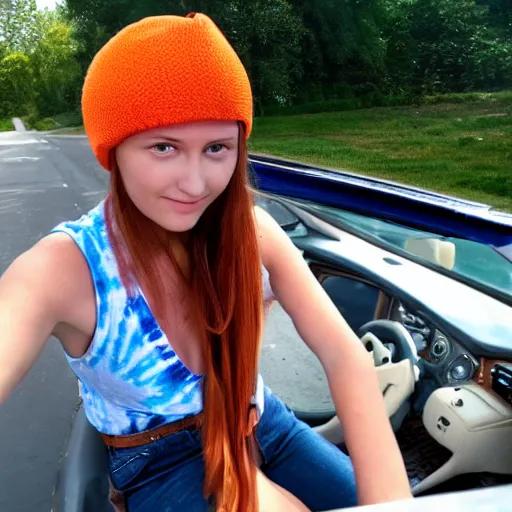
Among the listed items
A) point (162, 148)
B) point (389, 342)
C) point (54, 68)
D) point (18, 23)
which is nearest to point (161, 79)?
point (162, 148)

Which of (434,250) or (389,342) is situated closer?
(389,342)

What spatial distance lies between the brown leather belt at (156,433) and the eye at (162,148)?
43 cm

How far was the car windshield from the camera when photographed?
5.56 ft

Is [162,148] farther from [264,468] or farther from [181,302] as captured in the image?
[264,468]

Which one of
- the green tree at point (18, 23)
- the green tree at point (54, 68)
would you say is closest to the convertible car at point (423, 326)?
the green tree at point (54, 68)

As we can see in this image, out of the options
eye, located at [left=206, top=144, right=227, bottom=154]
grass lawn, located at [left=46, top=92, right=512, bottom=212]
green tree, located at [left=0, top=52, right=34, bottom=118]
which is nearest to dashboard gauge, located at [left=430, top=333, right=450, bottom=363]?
eye, located at [left=206, top=144, right=227, bottom=154]

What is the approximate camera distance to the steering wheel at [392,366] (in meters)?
1.63

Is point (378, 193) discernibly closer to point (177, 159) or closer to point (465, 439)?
point (465, 439)

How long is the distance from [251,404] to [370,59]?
1594 centimetres

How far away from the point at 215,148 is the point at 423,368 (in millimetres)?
890

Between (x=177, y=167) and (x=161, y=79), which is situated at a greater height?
(x=161, y=79)

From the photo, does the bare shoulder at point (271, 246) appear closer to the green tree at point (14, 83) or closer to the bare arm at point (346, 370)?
the bare arm at point (346, 370)

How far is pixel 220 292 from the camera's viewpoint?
3.76 ft

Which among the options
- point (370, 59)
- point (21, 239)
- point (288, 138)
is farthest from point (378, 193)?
point (370, 59)
